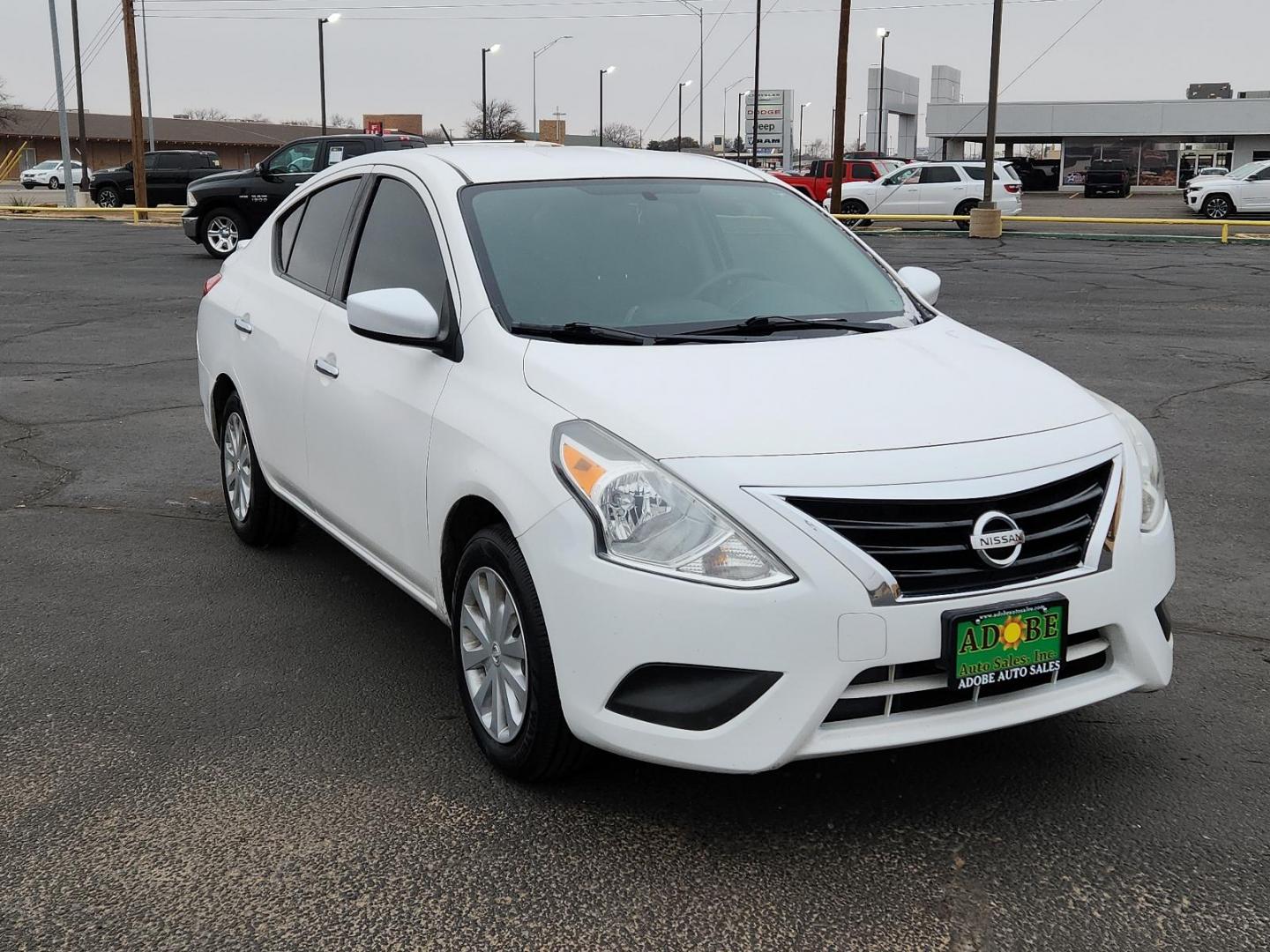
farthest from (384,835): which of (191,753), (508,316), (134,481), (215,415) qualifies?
(134,481)

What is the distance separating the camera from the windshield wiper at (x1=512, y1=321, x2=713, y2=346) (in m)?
3.83

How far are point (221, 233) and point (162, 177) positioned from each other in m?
17.1

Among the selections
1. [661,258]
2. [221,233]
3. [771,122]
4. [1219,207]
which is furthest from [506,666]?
[771,122]

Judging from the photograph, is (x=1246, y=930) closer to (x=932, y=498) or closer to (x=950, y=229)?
(x=932, y=498)

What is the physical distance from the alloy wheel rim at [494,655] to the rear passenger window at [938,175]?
32.8m

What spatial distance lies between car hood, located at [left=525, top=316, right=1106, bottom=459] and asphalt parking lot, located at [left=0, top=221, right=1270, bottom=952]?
0.66ft

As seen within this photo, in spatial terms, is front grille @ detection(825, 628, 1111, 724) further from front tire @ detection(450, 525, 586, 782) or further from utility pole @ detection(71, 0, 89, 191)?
utility pole @ detection(71, 0, 89, 191)

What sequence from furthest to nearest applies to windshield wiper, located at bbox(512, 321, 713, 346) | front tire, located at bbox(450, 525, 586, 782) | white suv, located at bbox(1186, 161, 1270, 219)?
white suv, located at bbox(1186, 161, 1270, 219), windshield wiper, located at bbox(512, 321, 713, 346), front tire, located at bbox(450, 525, 586, 782)

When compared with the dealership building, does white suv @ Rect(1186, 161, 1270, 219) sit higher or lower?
lower

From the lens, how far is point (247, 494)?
575cm

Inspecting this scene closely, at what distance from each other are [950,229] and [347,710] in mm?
27393

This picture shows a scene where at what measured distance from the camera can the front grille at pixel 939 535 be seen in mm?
3029

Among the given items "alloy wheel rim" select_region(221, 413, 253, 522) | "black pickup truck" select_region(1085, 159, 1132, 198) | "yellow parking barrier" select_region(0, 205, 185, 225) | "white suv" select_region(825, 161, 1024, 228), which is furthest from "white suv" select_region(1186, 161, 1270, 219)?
"alloy wheel rim" select_region(221, 413, 253, 522)

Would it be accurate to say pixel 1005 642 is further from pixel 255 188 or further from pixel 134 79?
pixel 134 79
